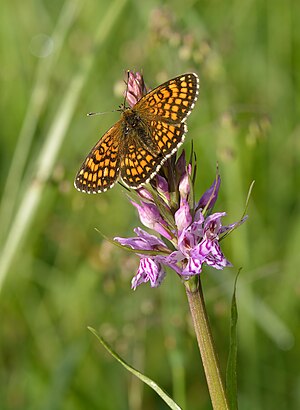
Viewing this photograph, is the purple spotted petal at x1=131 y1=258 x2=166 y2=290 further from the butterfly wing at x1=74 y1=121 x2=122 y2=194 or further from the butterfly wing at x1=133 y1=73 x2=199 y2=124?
the butterfly wing at x1=133 y1=73 x2=199 y2=124

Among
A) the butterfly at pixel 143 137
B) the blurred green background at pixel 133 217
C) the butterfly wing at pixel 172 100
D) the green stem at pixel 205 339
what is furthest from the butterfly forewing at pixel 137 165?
the blurred green background at pixel 133 217

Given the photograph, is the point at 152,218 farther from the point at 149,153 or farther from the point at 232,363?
the point at 232,363

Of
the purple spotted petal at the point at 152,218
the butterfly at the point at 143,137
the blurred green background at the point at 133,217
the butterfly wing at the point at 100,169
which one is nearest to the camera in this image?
the purple spotted petal at the point at 152,218

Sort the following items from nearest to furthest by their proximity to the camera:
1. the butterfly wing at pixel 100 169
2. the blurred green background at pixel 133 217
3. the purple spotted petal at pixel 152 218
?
1. the purple spotted petal at pixel 152 218
2. the butterfly wing at pixel 100 169
3. the blurred green background at pixel 133 217

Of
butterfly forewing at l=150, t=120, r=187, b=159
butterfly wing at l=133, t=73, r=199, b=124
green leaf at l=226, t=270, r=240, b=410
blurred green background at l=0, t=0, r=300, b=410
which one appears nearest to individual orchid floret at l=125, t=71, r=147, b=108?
butterfly wing at l=133, t=73, r=199, b=124

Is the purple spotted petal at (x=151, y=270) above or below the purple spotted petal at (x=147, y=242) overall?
below

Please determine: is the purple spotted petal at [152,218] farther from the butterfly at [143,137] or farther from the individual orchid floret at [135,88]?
the individual orchid floret at [135,88]

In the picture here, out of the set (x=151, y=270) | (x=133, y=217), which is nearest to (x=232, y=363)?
(x=151, y=270)
